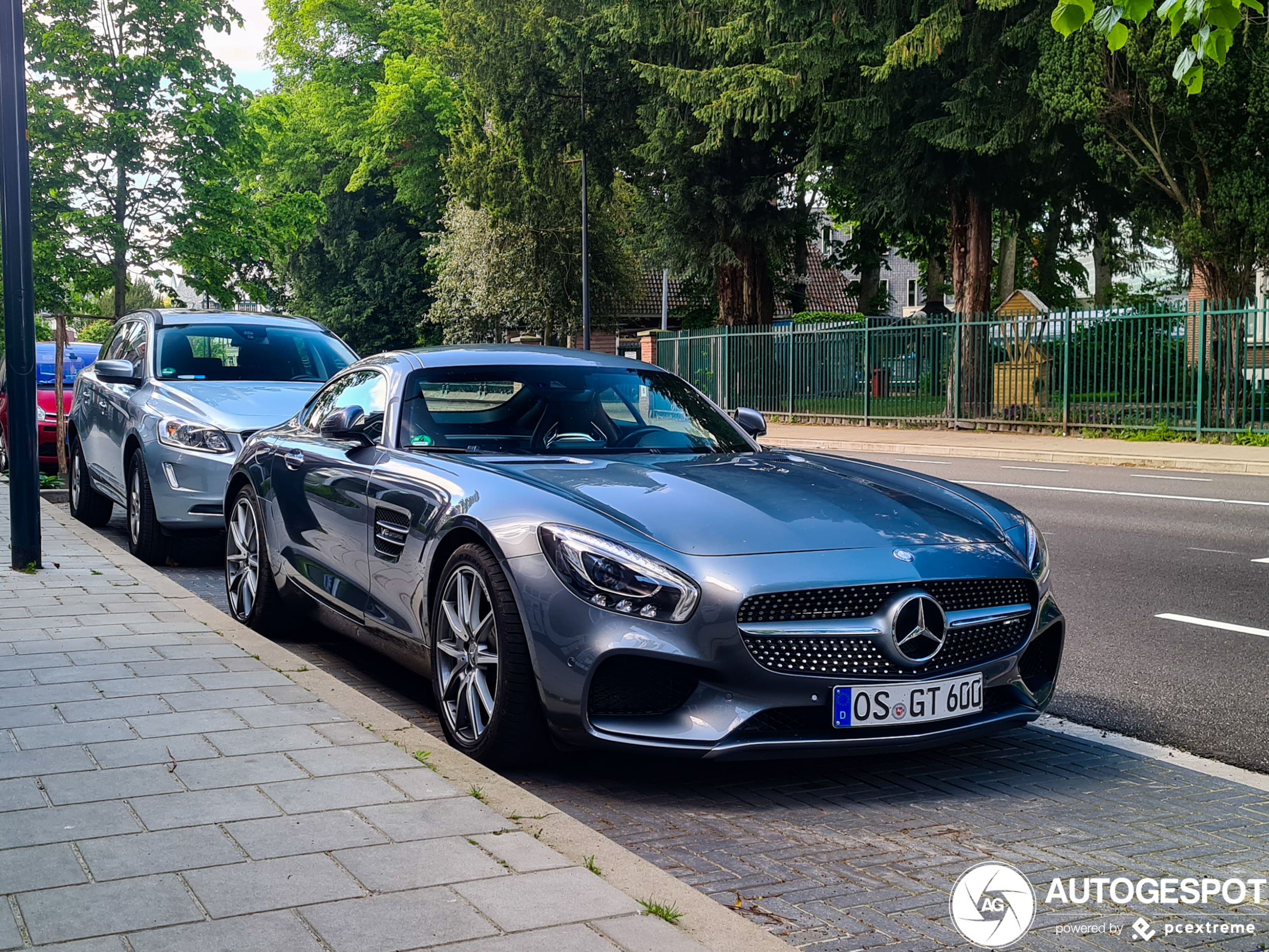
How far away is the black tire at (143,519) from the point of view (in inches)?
370

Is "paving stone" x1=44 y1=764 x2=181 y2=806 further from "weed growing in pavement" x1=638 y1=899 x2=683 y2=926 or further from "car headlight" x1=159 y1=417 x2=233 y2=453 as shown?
"car headlight" x1=159 y1=417 x2=233 y2=453

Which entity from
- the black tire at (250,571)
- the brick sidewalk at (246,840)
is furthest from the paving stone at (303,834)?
the black tire at (250,571)

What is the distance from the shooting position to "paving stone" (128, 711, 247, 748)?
465cm

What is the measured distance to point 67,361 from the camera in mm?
17891

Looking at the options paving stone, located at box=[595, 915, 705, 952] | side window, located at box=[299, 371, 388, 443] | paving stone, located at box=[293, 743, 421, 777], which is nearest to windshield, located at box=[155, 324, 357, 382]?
side window, located at box=[299, 371, 388, 443]

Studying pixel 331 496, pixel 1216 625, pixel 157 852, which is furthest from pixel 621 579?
pixel 1216 625

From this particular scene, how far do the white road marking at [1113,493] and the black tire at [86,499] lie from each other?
8.02m

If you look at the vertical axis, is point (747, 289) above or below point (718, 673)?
above

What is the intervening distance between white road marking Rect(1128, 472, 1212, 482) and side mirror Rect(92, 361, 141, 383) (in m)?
11.7

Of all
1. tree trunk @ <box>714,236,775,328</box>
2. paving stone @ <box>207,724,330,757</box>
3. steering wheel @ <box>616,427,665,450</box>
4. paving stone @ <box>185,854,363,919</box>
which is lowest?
paving stone @ <box>185,854,363,919</box>

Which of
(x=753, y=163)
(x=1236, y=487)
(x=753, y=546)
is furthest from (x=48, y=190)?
(x=753, y=546)

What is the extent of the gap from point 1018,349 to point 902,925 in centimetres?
2374

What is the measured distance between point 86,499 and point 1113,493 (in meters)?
10.1

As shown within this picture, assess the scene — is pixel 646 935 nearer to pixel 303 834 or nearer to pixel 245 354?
pixel 303 834
